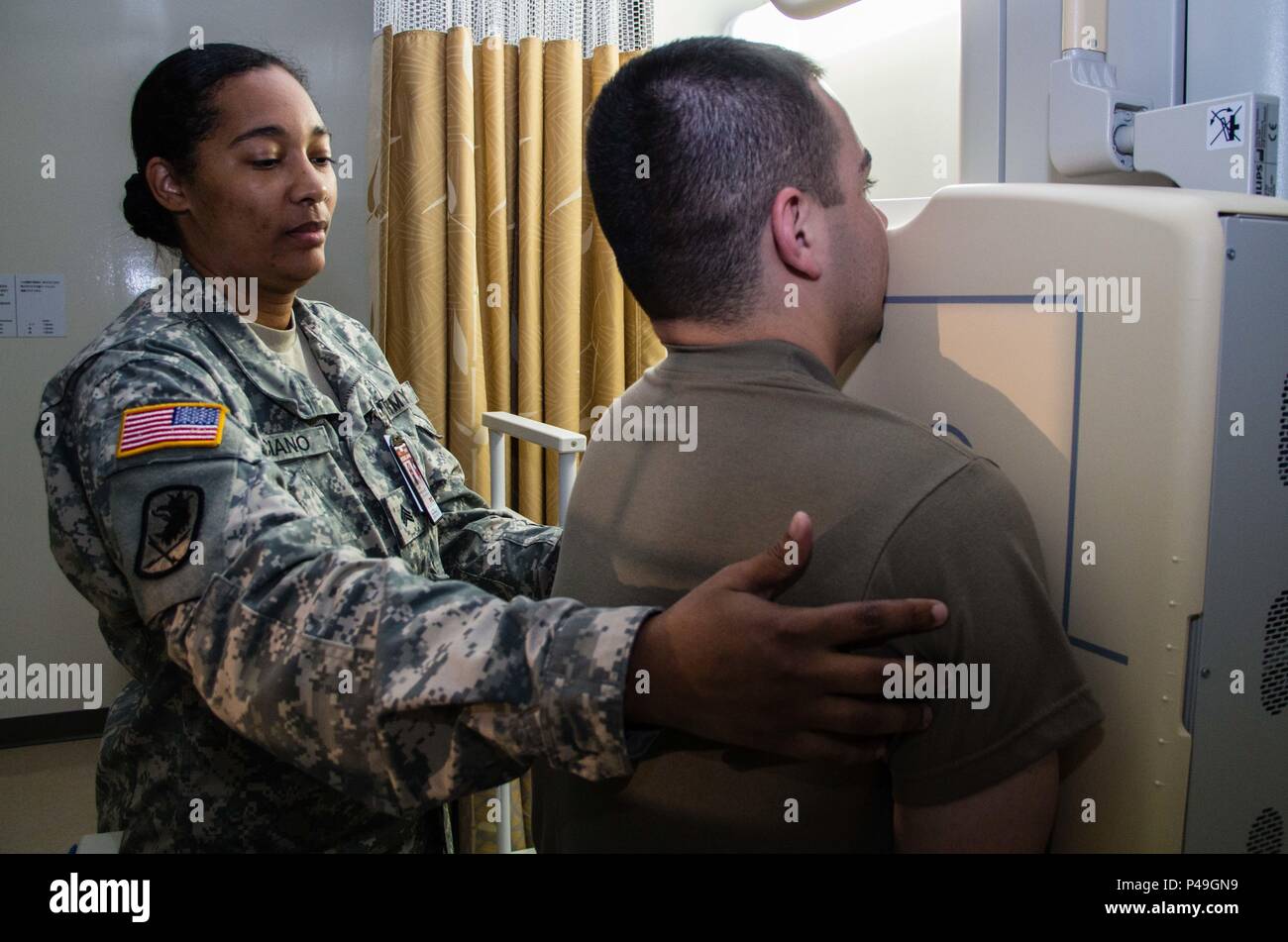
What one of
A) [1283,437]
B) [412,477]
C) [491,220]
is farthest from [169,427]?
[491,220]

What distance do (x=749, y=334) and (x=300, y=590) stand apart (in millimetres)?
449

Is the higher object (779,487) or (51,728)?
(779,487)

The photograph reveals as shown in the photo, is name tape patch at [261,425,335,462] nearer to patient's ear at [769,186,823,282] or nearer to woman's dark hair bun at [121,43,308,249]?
woman's dark hair bun at [121,43,308,249]

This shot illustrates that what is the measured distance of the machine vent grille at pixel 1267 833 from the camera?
81 cm

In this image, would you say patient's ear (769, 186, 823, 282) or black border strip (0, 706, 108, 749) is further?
black border strip (0, 706, 108, 749)

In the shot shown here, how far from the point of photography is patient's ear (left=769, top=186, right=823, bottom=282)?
2.71 ft

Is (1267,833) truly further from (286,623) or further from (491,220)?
(491,220)

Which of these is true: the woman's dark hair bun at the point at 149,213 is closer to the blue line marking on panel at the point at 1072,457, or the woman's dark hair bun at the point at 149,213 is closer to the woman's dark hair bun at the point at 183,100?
the woman's dark hair bun at the point at 183,100

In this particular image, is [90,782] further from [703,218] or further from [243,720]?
A: [703,218]

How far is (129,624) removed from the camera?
108cm

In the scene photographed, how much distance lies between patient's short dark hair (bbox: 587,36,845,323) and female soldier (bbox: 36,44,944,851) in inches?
10.8

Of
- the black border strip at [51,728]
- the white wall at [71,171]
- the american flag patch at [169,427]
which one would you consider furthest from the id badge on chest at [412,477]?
the black border strip at [51,728]

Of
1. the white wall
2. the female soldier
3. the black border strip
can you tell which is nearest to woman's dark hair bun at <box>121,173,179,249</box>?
the female soldier

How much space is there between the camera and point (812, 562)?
73cm
